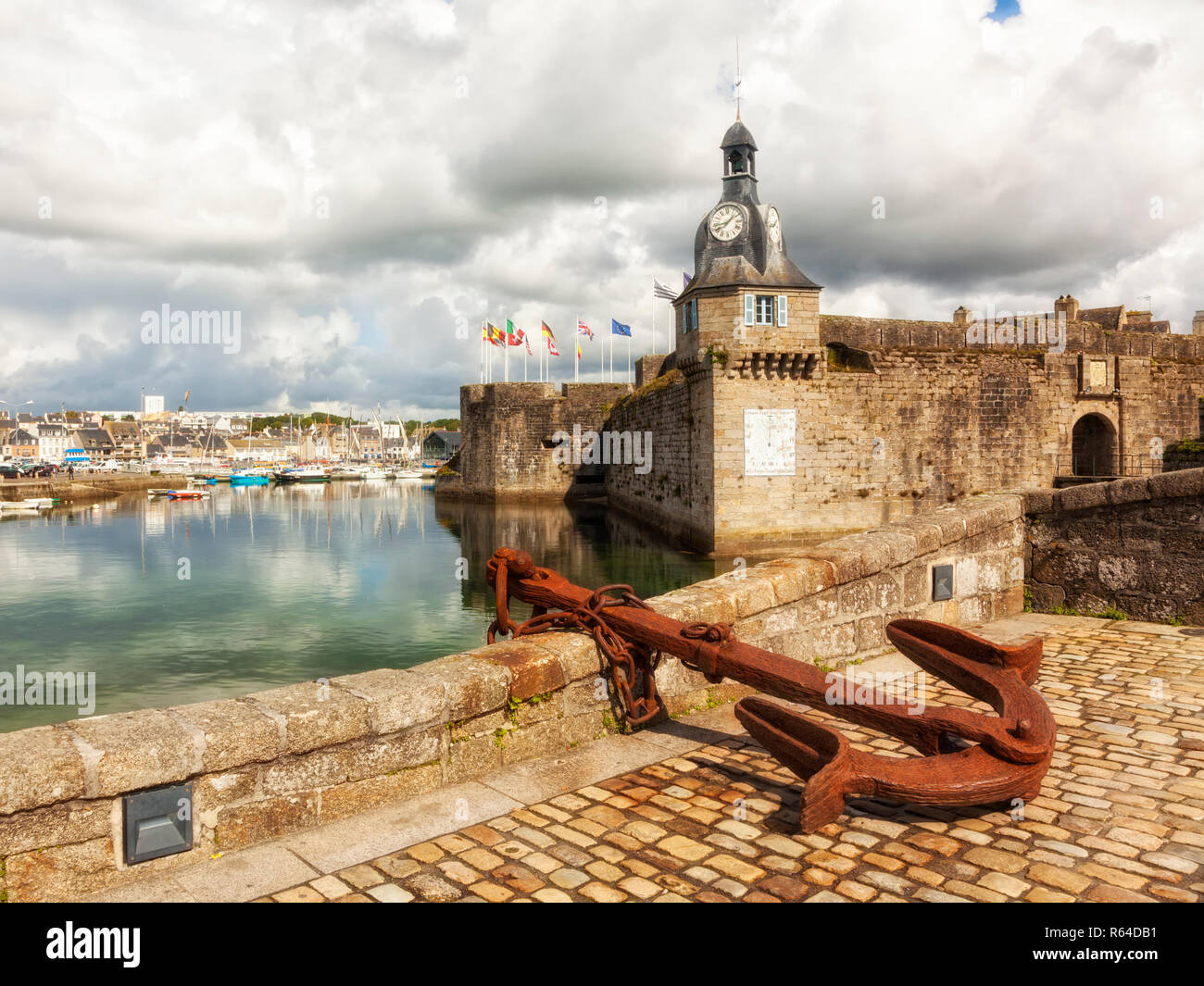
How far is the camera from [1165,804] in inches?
132

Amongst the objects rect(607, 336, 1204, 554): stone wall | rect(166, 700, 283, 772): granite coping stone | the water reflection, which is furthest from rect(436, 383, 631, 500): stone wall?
rect(166, 700, 283, 772): granite coping stone

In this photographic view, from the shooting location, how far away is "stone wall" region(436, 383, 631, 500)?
45031mm

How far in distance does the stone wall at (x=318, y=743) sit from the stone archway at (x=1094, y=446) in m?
25.4

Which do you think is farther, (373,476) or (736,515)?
(373,476)

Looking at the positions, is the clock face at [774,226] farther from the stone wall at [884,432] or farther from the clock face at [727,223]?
the stone wall at [884,432]

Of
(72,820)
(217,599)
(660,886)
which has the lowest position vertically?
(217,599)

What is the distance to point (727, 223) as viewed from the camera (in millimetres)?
29859

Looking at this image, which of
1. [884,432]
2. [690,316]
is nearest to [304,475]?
A: [690,316]

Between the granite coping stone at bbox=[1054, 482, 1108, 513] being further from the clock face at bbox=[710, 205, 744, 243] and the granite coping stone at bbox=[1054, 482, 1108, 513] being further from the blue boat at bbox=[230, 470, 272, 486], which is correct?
the blue boat at bbox=[230, 470, 272, 486]

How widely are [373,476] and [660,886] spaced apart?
322ft
